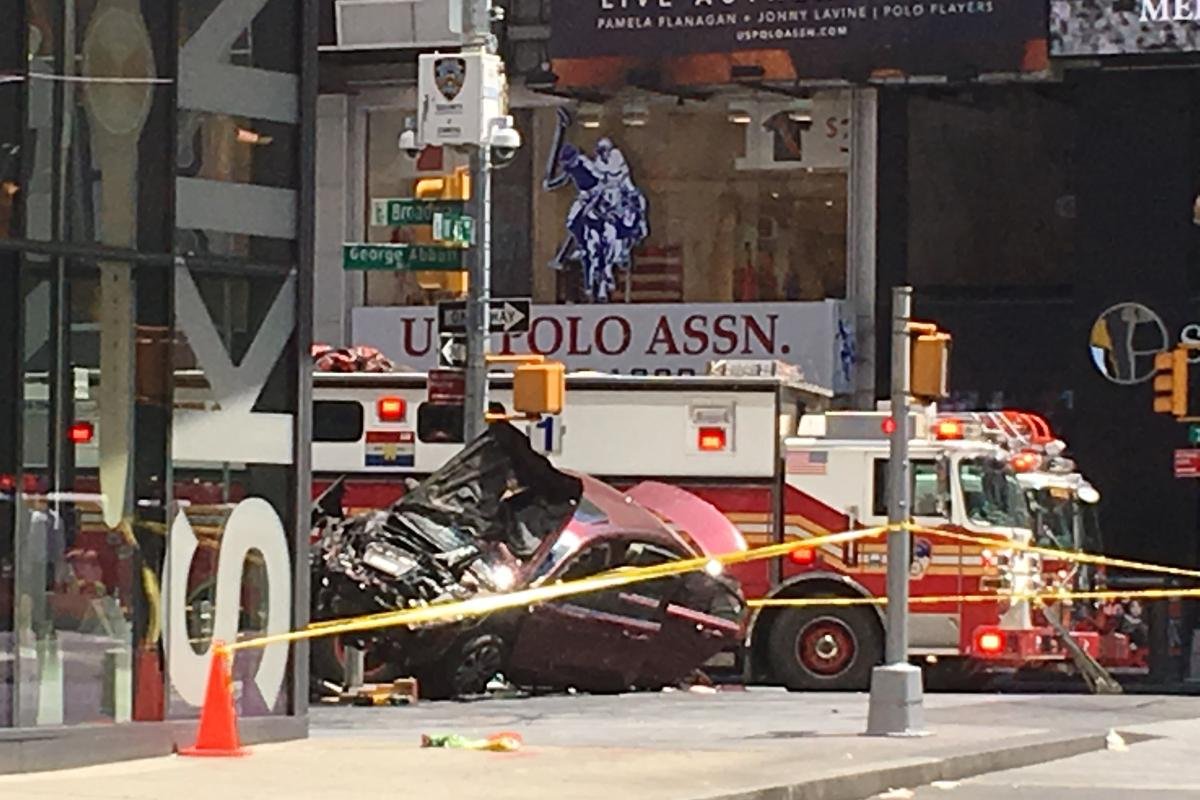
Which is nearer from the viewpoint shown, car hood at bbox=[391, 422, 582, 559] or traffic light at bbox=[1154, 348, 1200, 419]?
car hood at bbox=[391, 422, 582, 559]

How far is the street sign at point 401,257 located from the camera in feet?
81.5

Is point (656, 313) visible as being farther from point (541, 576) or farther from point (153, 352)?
point (153, 352)

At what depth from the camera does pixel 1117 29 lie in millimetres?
35812

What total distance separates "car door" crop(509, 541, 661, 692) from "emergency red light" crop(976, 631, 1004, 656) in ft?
12.4

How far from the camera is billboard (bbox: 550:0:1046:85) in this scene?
35.9 metres

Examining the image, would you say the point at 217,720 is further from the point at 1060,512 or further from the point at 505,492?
the point at 1060,512

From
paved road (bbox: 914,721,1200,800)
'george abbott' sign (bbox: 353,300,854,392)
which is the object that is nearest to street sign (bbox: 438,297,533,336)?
paved road (bbox: 914,721,1200,800)

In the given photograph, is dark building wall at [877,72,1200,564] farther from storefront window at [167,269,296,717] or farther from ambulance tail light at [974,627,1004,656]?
storefront window at [167,269,296,717]

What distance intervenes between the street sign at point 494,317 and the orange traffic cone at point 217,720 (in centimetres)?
983

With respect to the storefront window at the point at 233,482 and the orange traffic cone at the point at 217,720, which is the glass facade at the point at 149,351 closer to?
the storefront window at the point at 233,482

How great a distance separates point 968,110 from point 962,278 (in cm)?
231

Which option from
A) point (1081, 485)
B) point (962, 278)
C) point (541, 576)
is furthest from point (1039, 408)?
point (541, 576)

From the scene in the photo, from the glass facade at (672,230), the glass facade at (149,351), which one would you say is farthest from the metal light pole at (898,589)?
the glass facade at (672,230)

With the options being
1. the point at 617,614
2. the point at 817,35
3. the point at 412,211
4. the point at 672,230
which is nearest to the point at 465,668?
the point at 617,614
